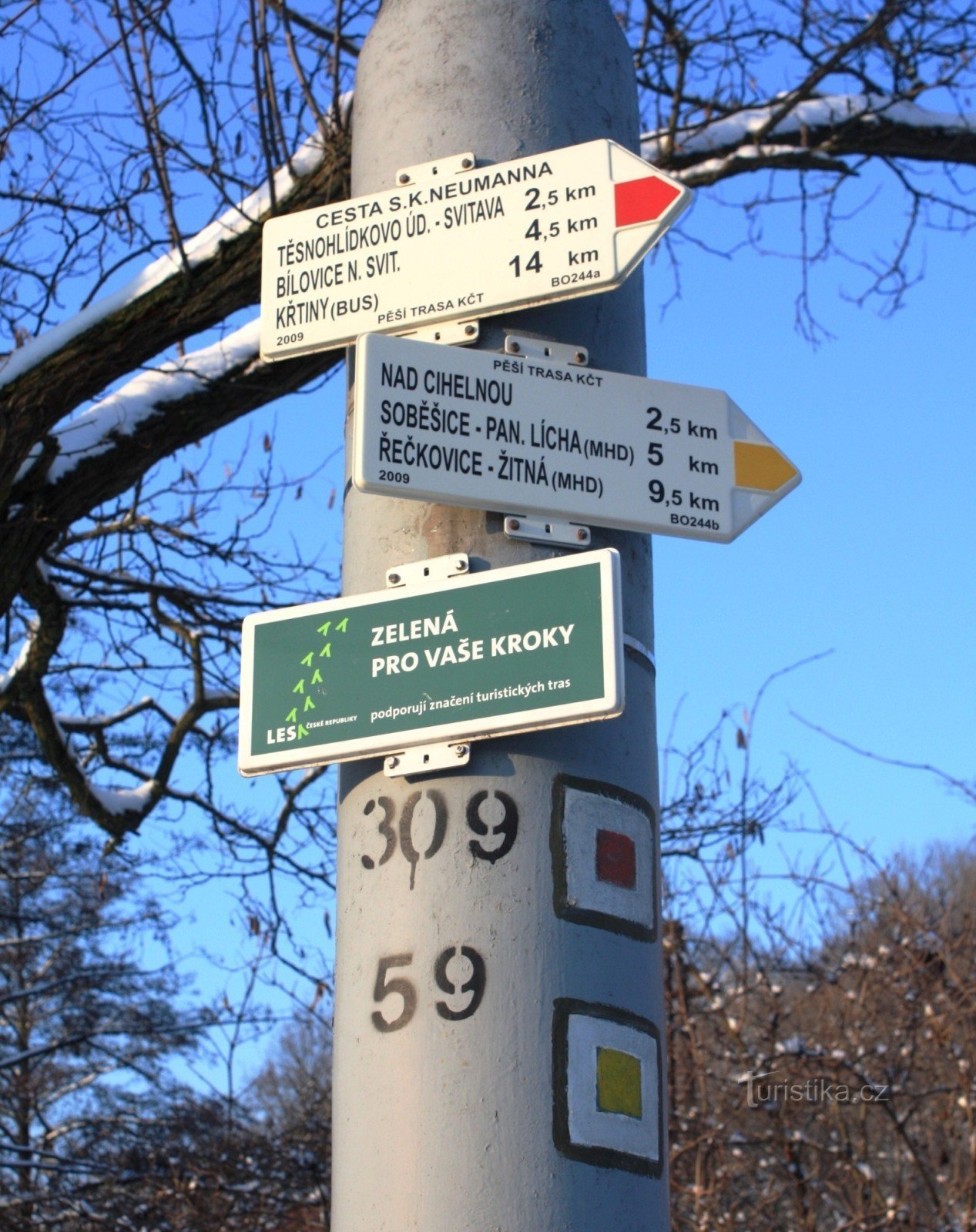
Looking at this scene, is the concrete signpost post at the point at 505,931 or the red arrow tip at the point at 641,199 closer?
the concrete signpost post at the point at 505,931

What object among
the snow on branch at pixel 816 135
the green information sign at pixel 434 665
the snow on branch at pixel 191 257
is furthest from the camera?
the snow on branch at pixel 816 135

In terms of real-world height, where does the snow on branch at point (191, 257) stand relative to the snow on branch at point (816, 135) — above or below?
below

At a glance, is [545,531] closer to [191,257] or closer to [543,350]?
[543,350]

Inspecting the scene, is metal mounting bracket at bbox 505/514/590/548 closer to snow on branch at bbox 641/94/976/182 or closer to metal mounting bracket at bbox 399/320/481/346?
metal mounting bracket at bbox 399/320/481/346

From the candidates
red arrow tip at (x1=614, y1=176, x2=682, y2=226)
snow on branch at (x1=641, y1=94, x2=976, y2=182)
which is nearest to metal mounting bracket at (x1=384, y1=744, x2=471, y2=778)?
red arrow tip at (x1=614, y1=176, x2=682, y2=226)

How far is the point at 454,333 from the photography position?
7.73 ft

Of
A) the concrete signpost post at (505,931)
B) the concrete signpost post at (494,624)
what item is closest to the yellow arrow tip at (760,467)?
the concrete signpost post at (494,624)

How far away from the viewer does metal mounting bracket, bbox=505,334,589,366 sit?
2.32 m

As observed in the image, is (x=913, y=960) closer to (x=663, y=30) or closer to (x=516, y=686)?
(x=663, y=30)

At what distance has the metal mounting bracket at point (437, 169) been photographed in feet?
7.91

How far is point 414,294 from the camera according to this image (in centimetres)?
241

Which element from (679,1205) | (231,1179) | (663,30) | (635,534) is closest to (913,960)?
(679,1205)

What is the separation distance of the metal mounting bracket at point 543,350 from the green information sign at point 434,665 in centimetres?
38

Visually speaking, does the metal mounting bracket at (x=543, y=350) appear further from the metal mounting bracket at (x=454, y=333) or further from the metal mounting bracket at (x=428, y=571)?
the metal mounting bracket at (x=428, y=571)
